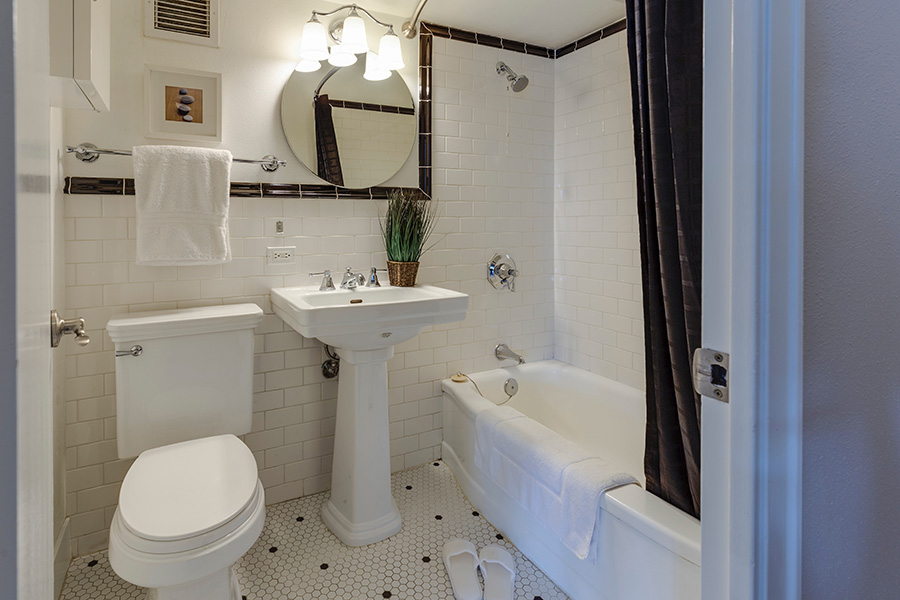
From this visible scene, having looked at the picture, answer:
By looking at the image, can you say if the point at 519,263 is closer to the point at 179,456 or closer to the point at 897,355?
the point at 179,456

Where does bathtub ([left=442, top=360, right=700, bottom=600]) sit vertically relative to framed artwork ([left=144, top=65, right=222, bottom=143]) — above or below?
below

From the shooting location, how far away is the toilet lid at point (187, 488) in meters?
1.34

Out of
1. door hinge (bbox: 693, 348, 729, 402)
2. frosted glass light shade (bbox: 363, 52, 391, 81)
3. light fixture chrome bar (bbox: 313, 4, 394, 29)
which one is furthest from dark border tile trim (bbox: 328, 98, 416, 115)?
door hinge (bbox: 693, 348, 729, 402)

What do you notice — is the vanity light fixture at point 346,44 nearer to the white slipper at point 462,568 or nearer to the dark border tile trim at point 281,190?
the dark border tile trim at point 281,190

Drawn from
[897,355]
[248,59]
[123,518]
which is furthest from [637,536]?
[248,59]

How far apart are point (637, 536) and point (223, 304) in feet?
5.72

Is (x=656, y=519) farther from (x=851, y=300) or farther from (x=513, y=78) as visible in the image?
(x=513, y=78)

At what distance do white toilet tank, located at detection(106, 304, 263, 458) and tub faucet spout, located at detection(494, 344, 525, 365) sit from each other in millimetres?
1308

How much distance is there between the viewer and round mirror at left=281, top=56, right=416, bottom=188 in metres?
2.25

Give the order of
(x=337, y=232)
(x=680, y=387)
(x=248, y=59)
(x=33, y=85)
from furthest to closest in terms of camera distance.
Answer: (x=337, y=232)
(x=248, y=59)
(x=680, y=387)
(x=33, y=85)

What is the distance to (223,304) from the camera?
7.02 ft

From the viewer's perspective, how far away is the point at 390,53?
230 cm

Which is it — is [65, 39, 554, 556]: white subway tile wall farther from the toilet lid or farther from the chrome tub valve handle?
the toilet lid

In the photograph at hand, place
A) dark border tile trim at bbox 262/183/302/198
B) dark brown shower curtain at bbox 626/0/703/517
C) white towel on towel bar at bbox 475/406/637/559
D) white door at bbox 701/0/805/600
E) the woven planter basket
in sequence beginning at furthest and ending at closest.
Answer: the woven planter basket → dark border tile trim at bbox 262/183/302/198 → white towel on towel bar at bbox 475/406/637/559 → dark brown shower curtain at bbox 626/0/703/517 → white door at bbox 701/0/805/600
